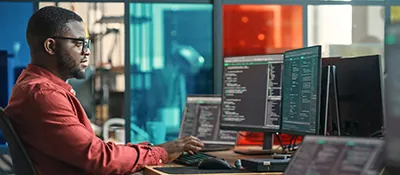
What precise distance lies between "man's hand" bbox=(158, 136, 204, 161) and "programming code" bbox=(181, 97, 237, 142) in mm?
833

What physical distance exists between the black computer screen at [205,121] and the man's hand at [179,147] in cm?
83

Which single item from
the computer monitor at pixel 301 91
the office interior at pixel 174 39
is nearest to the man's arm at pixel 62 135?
the computer monitor at pixel 301 91

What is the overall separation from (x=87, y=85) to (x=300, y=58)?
159 inches

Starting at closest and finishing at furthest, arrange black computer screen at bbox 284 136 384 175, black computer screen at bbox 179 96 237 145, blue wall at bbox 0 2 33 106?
black computer screen at bbox 284 136 384 175 → black computer screen at bbox 179 96 237 145 → blue wall at bbox 0 2 33 106

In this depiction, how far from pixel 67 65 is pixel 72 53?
0.19ft

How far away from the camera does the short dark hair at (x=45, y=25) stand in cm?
297

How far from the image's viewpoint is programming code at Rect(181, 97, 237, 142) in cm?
415

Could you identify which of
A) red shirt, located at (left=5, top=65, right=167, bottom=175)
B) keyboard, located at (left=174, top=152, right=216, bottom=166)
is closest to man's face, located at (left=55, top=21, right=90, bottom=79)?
red shirt, located at (left=5, top=65, right=167, bottom=175)

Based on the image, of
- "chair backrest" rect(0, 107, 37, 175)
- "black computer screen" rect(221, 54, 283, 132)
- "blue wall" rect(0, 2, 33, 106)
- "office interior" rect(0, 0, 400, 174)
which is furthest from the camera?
"office interior" rect(0, 0, 400, 174)

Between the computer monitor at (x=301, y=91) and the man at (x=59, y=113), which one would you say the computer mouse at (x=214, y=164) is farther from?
the computer monitor at (x=301, y=91)

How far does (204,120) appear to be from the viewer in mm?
4230

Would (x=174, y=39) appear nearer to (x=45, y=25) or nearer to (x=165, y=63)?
(x=165, y=63)

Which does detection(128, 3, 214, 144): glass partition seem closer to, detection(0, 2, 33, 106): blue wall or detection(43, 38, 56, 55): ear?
detection(0, 2, 33, 106): blue wall

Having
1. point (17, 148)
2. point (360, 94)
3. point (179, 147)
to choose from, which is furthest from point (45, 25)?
point (360, 94)
